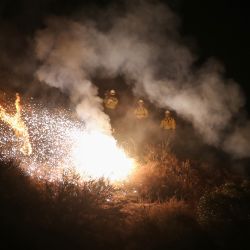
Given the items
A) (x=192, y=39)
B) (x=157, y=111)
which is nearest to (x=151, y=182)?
(x=157, y=111)

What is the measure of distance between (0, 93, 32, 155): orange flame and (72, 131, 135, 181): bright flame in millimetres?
1203

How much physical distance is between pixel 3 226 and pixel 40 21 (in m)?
7.52

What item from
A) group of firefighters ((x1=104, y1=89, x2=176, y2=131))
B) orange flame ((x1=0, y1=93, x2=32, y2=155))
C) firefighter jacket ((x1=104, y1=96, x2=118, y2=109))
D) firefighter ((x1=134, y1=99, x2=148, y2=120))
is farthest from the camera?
firefighter ((x1=134, y1=99, x2=148, y2=120))

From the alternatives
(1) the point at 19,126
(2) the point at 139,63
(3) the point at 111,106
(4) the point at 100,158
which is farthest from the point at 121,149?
(3) the point at 111,106

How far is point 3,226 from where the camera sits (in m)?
5.95

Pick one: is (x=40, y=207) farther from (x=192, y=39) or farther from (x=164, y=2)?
(x=192, y=39)

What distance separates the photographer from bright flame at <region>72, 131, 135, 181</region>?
925cm

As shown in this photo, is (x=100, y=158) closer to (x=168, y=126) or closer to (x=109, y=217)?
(x=109, y=217)

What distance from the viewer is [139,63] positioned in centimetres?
1254

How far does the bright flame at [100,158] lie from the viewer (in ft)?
30.3

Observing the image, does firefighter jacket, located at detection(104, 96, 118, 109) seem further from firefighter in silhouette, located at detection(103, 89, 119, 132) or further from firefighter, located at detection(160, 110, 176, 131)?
firefighter, located at detection(160, 110, 176, 131)

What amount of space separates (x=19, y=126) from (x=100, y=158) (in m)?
2.52

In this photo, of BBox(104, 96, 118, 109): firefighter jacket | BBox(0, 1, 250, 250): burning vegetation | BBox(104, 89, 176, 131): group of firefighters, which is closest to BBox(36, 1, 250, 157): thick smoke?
BBox(0, 1, 250, 250): burning vegetation

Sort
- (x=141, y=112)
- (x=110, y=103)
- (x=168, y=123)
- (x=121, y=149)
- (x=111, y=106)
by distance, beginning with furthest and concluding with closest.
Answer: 1. (x=141, y=112)
2. (x=110, y=103)
3. (x=111, y=106)
4. (x=168, y=123)
5. (x=121, y=149)
